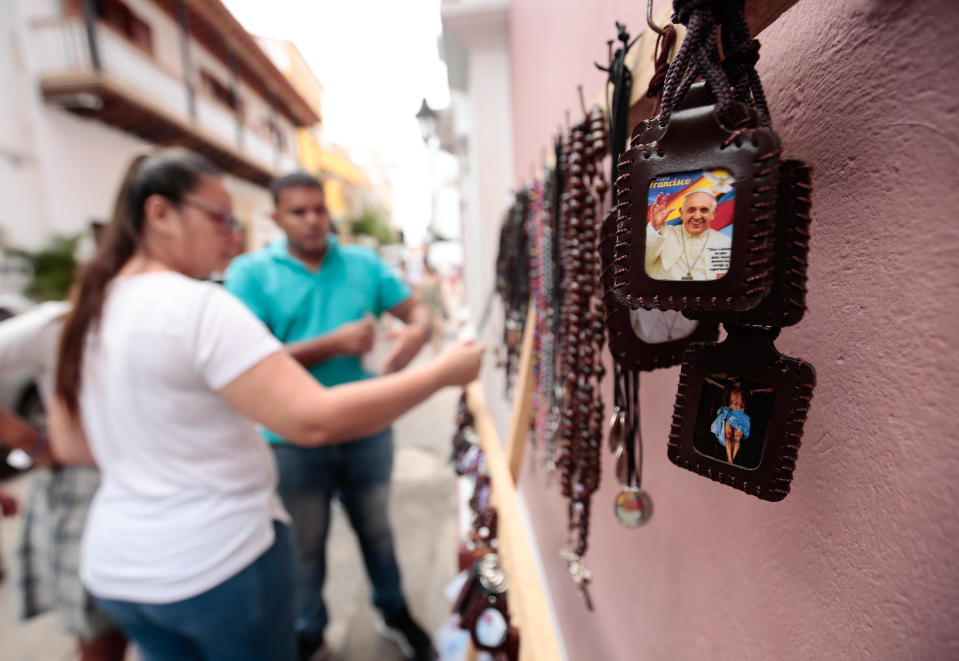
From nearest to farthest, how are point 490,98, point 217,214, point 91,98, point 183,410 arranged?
point 183,410
point 217,214
point 490,98
point 91,98

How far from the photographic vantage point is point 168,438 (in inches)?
35.6

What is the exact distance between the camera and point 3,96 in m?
5.37

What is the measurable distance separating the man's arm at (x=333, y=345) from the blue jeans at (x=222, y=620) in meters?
0.59

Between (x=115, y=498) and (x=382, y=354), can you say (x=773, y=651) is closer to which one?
(x=115, y=498)

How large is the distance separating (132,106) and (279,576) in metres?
8.01

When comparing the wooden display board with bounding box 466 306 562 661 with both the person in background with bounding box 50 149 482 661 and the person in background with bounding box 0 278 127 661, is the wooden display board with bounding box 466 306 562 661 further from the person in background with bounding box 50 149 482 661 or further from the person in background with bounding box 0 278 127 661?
the person in background with bounding box 0 278 127 661

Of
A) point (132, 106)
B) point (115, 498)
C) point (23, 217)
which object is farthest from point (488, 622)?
point (132, 106)

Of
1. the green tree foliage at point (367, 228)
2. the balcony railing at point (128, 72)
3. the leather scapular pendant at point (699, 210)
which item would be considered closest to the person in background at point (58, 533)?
the leather scapular pendant at point (699, 210)

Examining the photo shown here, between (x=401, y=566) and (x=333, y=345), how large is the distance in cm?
167

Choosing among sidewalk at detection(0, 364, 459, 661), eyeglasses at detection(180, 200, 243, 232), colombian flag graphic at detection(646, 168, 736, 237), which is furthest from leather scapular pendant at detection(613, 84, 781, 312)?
sidewalk at detection(0, 364, 459, 661)

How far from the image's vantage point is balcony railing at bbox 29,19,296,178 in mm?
5738

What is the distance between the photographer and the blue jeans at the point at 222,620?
0.95 meters

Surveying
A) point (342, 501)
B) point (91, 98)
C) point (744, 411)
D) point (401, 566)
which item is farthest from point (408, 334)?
A: point (91, 98)

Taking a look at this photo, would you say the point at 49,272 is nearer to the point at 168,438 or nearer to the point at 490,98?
the point at 490,98
